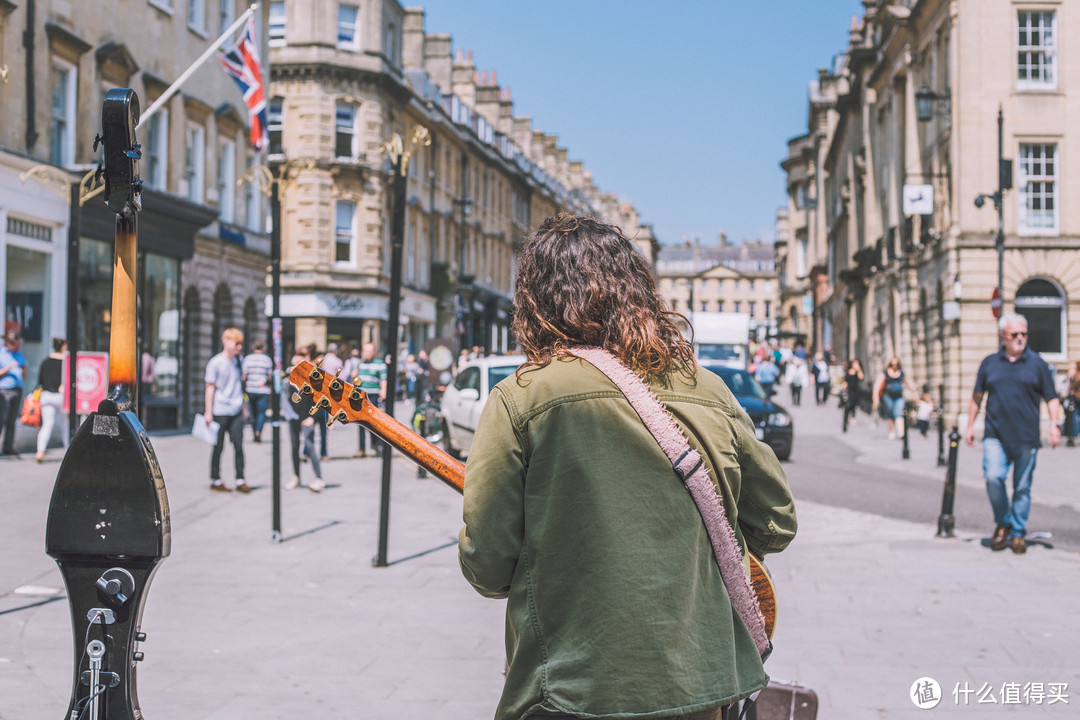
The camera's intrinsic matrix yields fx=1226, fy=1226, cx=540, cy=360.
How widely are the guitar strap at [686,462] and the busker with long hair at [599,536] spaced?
0.01 meters

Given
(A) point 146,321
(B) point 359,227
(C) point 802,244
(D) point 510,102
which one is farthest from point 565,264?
(C) point 802,244

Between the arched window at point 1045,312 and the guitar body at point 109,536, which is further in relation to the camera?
the arched window at point 1045,312

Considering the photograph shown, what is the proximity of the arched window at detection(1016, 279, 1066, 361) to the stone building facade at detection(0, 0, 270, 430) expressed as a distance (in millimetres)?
19372

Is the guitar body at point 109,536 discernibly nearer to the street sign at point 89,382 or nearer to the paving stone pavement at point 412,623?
the paving stone pavement at point 412,623

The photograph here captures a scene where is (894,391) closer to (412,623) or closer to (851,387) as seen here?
(851,387)

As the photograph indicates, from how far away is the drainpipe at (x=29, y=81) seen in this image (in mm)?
20156

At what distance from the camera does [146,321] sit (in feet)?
80.0

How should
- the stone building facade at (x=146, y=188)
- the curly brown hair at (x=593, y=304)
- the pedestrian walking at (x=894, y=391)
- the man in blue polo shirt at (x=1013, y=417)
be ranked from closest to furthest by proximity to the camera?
the curly brown hair at (x=593, y=304), the man in blue polo shirt at (x=1013, y=417), the stone building facade at (x=146, y=188), the pedestrian walking at (x=894, y=391)

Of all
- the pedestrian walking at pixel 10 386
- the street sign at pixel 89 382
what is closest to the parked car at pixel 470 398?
the street sign at pixel 89 382

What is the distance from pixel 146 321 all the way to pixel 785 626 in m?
20.1

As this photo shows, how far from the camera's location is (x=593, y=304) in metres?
2.48

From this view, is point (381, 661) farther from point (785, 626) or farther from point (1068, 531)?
point (1068, 531)

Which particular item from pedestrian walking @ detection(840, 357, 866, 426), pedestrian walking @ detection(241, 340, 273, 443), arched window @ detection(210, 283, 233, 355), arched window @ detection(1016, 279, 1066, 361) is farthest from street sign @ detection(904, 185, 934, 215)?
pedestrian walking @ detection(241, 340, 273, 443)

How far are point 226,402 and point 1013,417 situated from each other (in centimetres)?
809
